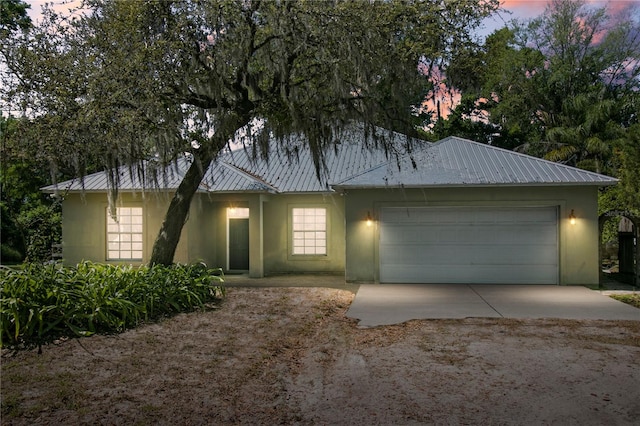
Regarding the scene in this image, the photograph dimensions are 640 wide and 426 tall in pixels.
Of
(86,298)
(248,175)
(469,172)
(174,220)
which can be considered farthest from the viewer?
(248,175)

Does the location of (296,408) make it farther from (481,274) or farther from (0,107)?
(481,274)

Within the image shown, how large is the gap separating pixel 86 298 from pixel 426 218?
27.1ft

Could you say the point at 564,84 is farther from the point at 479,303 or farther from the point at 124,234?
the point at 124,234

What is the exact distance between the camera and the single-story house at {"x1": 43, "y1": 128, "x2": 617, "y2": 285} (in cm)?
1242

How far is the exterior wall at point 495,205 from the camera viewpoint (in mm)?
12398

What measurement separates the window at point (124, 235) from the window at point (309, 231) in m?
4.37

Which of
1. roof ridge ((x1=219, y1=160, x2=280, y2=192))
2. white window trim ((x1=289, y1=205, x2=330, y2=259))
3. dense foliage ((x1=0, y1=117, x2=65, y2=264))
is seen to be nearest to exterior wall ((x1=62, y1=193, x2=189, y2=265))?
dense foliage ((x1=0, y1=117, x2=65, y2=264))

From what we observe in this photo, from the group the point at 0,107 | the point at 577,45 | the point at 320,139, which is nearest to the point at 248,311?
the point at 320,139

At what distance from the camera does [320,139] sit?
404 inches

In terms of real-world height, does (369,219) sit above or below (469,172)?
below

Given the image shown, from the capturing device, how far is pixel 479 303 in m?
10.1

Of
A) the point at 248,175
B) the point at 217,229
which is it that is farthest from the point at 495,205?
the point at 217,229

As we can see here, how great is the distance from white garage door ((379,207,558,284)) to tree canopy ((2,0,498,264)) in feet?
11.2

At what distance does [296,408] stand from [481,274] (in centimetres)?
928
